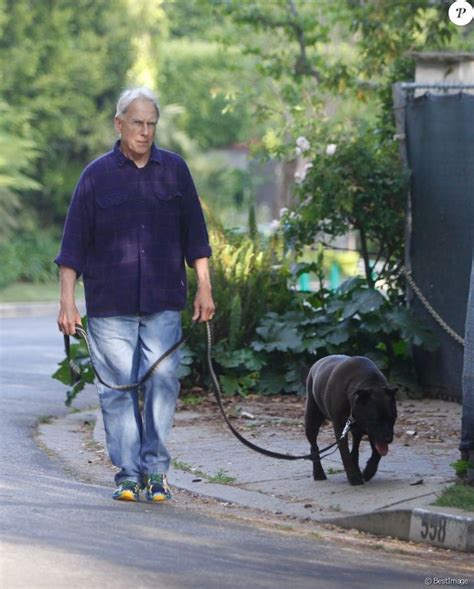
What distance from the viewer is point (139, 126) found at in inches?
273

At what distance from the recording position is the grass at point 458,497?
6.64 m

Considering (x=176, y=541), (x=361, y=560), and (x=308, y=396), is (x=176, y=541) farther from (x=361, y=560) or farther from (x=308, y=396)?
(x=308, y=396)

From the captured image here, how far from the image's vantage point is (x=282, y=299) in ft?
39.3

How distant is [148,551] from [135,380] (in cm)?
148

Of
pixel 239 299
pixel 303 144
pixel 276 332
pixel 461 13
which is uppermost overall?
pixel 461 13

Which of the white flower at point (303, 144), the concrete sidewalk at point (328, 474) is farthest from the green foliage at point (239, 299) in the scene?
the white flower at point (303, 144)

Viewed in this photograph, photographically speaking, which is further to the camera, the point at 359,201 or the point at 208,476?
the point at 359,201

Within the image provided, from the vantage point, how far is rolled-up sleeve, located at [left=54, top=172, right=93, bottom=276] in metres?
6.97

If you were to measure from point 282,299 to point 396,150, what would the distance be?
1577 mm

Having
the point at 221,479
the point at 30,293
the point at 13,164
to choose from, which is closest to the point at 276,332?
the point at 221,479

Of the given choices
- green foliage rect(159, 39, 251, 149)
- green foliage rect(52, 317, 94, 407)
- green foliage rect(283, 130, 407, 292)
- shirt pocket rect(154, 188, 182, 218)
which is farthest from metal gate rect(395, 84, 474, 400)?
green foliage rect(159, 39, 251, 149)

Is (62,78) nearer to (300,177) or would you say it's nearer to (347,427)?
(300,177)

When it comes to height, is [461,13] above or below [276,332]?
above

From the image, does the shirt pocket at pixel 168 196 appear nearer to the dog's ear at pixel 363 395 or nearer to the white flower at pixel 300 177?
the dog's ear at pixel 363 395
